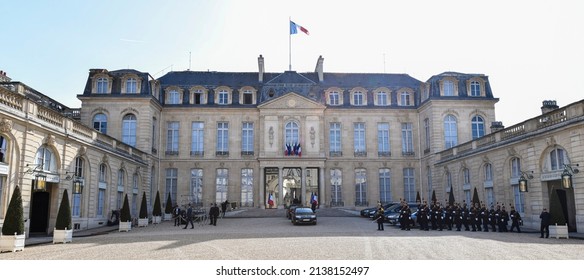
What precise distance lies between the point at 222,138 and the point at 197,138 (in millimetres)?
2004

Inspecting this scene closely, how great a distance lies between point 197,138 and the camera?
3856 centimetres

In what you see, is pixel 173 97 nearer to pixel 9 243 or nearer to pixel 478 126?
pixel 478 126

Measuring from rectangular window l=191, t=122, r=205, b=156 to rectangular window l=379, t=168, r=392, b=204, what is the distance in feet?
47.6

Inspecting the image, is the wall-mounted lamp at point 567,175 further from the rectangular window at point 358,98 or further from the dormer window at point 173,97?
the dormer window at point 173,97

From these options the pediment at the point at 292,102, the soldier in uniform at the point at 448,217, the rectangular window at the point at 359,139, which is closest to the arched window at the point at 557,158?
the soldier in uniform at the point at 448,217

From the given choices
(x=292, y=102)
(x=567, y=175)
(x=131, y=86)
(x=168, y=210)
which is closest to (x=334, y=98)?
(x=292, y=102)

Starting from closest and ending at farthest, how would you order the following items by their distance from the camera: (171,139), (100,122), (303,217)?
1. (303,217)
2. (100,122)
3. (171,139)

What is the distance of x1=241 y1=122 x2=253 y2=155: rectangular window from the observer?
38.6 meters

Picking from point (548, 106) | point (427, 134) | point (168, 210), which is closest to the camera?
point (548, 106)

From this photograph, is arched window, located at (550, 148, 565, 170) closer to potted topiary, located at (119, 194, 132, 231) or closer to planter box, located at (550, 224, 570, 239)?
planter box, located at (550, 224, 570, 239)

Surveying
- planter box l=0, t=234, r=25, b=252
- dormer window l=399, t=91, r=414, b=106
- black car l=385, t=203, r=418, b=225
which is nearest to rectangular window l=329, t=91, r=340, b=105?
dormer window l=399, t=91, r=414, b=106

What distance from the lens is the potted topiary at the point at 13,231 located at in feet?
44.4

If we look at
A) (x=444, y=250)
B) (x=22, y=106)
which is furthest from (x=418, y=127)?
(x=22, y=106)

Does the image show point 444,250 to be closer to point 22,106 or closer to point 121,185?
point 22,106
